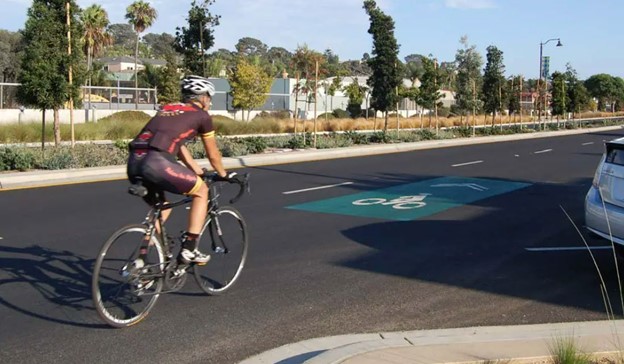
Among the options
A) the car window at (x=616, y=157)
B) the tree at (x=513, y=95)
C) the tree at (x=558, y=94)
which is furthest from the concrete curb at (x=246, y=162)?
the tree at (x=558, y=94)

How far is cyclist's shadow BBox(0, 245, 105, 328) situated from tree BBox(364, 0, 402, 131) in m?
26.2

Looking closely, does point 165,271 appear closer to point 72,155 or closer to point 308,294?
point 308,294

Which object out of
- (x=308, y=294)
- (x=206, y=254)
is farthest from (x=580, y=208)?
(x=206, y=254)

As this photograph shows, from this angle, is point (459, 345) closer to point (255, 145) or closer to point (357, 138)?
point (255, 145)

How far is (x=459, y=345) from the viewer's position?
467cm

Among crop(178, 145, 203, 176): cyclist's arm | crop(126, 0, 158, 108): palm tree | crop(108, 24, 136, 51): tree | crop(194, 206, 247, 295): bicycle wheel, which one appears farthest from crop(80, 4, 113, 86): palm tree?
crop(108, 24, 136, 51): tree

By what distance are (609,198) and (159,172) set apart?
184 inches

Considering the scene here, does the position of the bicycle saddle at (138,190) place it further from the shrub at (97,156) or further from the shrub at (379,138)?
the shrub at (379,138)

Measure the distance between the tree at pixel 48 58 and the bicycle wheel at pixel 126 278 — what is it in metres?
13.7

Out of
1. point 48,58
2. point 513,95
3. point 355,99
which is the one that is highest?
point 355,99

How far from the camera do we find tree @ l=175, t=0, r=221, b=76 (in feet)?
79.1

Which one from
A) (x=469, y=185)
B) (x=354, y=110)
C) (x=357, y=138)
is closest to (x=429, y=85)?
(x=357, y=138)

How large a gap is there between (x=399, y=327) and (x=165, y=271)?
1.99m

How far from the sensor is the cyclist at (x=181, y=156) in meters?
5.26
